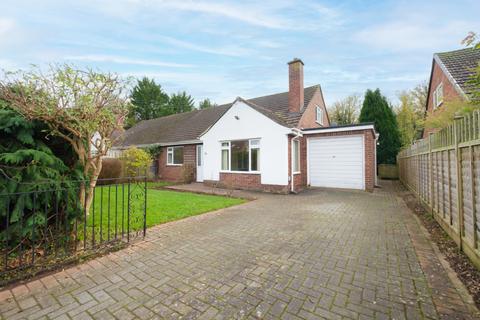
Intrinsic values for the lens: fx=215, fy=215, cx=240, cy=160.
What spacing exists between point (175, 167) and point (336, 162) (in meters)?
10.5

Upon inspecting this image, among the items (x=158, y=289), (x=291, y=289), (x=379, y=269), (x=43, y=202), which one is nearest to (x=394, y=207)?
(x=379, y=269)

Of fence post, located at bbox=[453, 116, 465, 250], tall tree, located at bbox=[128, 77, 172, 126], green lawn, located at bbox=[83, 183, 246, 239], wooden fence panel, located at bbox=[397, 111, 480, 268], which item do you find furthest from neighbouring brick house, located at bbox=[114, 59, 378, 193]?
tall tree, located at bbox=[128, 77, 172, 126]

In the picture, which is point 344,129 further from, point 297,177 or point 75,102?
point 75,102

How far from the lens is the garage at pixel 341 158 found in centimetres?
1048

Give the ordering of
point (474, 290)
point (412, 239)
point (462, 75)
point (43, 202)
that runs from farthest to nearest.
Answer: point (462, 75)
point (412, 239)
point (43, 202)
point (474, 290)

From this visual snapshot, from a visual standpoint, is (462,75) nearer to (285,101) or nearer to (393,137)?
(285,101)

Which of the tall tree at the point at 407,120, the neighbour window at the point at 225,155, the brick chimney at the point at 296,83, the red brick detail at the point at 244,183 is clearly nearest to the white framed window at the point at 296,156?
the red brick detail at the point at 244,183

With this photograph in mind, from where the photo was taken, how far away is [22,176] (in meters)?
3.19

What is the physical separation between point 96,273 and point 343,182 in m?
11.0

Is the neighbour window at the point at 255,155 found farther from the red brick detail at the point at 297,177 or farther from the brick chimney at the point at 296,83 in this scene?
the brick chimney at the point at 296,83

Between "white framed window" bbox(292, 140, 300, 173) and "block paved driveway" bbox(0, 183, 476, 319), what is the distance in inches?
239

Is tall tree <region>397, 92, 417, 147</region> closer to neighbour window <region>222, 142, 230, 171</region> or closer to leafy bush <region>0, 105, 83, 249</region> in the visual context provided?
neighbour window <region>222, 142, 230, 171</region>

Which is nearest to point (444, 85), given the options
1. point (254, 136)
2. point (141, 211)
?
point (254, 136)

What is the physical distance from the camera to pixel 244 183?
11344 millimetres
